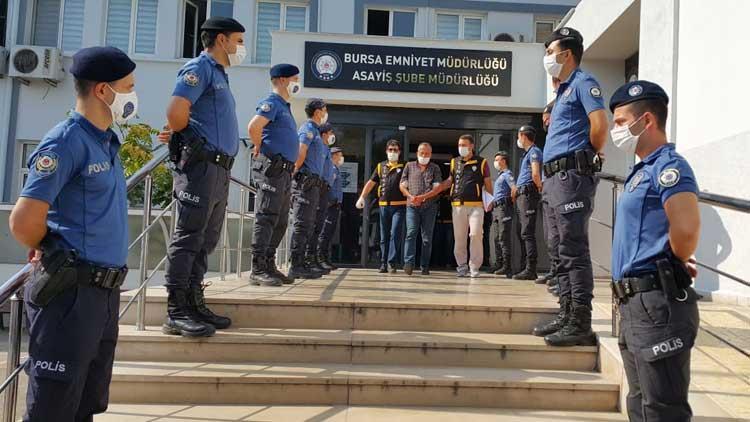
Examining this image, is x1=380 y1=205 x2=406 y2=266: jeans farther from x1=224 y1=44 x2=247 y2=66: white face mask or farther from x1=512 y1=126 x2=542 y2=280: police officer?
x1=224 y1=44 x2=247 y2=66: white face mask

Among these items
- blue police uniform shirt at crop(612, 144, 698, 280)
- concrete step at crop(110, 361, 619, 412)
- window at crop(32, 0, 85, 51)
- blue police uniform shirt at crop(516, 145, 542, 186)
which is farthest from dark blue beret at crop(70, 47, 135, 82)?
window at crop(32, 0, 85, 51)

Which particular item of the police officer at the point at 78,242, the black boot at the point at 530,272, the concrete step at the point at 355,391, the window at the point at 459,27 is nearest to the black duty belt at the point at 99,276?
the police officer at the point at 78,242

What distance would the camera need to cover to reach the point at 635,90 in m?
2.26

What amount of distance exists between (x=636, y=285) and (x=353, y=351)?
2.01m

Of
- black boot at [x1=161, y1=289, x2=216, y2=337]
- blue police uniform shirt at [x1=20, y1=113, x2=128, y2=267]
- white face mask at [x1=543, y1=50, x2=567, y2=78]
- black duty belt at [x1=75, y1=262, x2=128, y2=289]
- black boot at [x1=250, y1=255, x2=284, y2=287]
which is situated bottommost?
black boot at [x1=161, y1=289, x2=216, y2=337]

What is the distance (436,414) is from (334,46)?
728 centimetres

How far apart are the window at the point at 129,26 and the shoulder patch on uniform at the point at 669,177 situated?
12.6 meters

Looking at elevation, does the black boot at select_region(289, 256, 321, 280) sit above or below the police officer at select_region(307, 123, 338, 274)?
below

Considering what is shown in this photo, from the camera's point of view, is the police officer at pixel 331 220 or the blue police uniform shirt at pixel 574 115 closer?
the blue police uniform shirt at pixel 574 115

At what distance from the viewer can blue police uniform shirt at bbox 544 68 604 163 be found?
346 centimetres

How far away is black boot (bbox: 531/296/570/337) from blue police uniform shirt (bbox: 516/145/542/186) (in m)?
2.92

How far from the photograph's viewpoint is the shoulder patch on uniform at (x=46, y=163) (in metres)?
1.92

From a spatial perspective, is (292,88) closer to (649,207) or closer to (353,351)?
(353,351)

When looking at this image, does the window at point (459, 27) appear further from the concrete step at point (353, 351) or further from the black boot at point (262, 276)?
the concrete step at point (353, 351)
